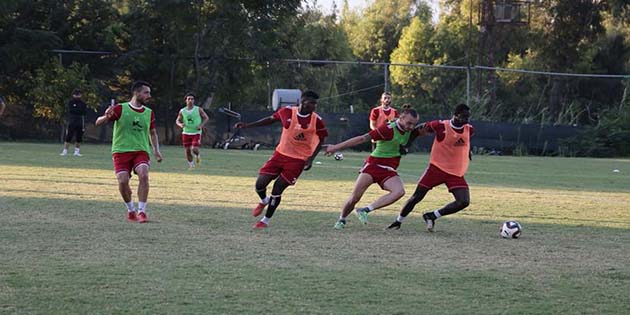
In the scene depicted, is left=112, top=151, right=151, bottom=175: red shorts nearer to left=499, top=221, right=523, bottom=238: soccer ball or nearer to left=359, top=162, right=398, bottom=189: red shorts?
left=359, top=162, right=398, bottom=189: red shorts

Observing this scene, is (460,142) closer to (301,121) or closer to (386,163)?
(386,163)

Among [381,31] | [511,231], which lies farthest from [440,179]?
[381,31]

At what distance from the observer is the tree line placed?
40.1 m

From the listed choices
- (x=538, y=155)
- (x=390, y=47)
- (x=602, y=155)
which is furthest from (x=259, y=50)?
(x=390, y=47)

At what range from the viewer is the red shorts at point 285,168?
12.5m

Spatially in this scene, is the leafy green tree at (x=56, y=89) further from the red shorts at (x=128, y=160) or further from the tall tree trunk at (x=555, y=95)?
the red shorts at (x=128, y=160)

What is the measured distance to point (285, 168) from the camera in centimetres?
1259

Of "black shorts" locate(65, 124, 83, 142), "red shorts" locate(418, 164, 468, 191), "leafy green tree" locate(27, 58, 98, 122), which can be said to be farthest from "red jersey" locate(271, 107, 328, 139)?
"leafy green tree" locate(27, 58, 98, 122)

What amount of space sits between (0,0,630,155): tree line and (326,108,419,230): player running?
92.6ft

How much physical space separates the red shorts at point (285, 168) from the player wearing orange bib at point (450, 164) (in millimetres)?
1416

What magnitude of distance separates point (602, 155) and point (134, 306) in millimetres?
38886

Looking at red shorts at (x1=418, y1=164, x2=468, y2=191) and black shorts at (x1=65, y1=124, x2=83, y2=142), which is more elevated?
black shorts at (x1=65, y1=124, x2=83, y2=142)

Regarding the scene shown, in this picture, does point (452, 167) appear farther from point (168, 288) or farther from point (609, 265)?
point (168, 288)

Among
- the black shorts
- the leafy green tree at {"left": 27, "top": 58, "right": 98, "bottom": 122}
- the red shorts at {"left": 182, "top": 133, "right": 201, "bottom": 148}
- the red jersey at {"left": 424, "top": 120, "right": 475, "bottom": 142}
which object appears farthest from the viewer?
the leafy green tree at {"left": 27, "top": 58, "right": 98, "bottom": 122}
